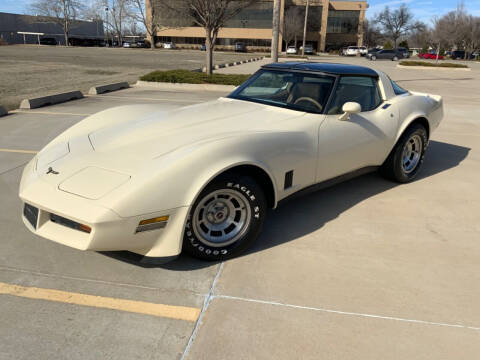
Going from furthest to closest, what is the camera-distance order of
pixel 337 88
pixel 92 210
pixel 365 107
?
pixel 365 107 → pixel 337 88 → pixel 92 210

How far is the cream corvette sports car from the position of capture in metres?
2.46

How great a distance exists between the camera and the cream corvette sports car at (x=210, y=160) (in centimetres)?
246

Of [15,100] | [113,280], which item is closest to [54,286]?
[113,280]

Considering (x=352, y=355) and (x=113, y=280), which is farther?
(x=113, y=280)

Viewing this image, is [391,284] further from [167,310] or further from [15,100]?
[15,100]

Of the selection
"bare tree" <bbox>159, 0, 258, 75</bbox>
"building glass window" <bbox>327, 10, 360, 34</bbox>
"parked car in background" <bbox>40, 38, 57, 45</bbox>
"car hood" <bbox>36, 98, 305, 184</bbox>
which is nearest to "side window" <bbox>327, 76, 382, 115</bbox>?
"car hood" <bbox>36, 98, 305, 184</bbox>

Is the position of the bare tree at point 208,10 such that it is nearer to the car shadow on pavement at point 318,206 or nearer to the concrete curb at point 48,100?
the concrete curb at point 48,100

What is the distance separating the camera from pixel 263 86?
166 inches

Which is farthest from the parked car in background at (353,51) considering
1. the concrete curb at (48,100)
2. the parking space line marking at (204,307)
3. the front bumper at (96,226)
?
the front bumper at (96,226)

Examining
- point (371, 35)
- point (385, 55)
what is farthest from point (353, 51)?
point (371, 35)

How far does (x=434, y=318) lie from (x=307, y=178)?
1.49 metres

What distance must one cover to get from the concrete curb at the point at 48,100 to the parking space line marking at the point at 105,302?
7632 millimetres

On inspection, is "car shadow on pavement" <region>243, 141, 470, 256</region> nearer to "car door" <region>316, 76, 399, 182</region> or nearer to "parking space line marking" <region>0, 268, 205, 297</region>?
"car door" <region>316, 76, 399, 182</region>

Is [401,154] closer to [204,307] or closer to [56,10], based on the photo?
[204,307]
